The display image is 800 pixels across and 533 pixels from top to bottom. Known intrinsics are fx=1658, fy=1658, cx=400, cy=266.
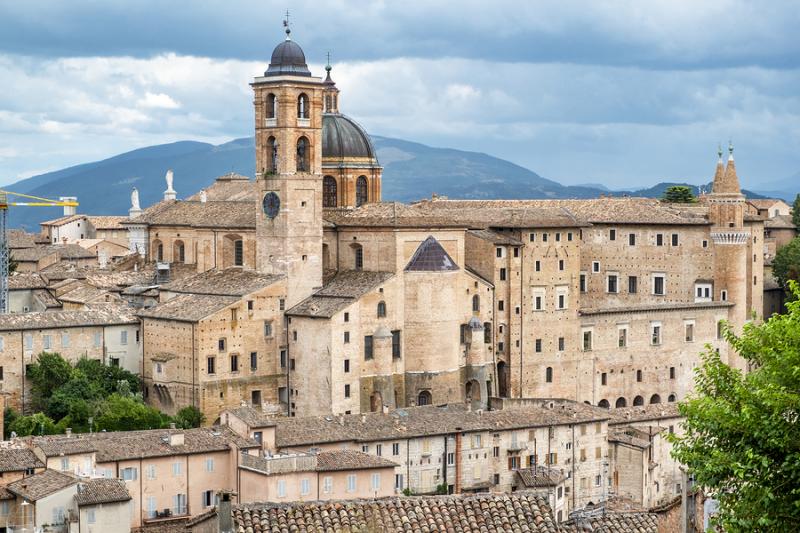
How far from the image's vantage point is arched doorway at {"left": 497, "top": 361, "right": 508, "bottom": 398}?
58.2 meters

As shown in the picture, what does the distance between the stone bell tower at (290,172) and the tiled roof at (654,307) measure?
1133 cm

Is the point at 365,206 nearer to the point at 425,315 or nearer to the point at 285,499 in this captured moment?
the point at 425,315

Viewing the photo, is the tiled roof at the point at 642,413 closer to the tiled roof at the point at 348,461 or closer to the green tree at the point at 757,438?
the tiled roof at the point at 348,461

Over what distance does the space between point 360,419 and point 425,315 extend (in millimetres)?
7653

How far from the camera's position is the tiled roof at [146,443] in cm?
4191

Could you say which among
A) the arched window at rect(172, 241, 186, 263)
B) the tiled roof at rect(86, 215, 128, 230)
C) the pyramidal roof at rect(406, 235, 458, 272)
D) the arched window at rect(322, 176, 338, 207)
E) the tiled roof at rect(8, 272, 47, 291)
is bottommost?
the tiled roof at rect(8, 272, 47, 291)

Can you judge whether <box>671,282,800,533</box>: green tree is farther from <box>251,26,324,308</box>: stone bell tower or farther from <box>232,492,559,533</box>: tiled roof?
<box>251,26,324,308</box>: stone bell tower

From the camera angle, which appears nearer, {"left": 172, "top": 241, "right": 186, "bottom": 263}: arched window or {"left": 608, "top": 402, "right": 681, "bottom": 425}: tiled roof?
{"left": 608, "top": 402, "right": 681, "bottom": 425}: tiled roof

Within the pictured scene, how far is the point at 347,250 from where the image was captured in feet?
184

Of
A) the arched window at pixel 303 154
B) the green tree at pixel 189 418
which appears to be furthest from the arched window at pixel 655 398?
the green tree at pixel 189 418

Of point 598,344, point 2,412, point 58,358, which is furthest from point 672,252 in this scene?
point 2,412

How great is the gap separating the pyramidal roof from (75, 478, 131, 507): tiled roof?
61.4 feet

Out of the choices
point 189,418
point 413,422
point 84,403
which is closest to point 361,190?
point 189,418

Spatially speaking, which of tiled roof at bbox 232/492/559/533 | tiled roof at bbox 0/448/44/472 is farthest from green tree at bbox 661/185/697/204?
tiled roof at bbox 232/492/559/533
